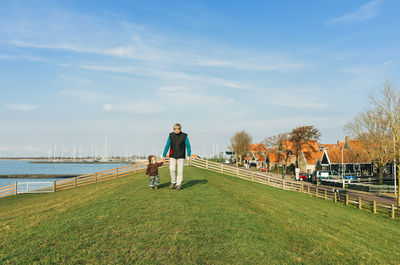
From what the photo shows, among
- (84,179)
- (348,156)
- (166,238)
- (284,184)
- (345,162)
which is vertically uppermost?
(348,156)

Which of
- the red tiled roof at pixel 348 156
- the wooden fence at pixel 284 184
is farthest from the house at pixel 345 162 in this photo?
the wooden fence at pixel 284 184

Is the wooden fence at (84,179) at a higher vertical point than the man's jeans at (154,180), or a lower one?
lower

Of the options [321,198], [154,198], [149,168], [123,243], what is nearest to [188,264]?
[123,243]

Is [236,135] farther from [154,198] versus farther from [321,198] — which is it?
[154,198]

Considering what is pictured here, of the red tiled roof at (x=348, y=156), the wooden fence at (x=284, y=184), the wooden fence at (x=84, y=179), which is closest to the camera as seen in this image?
the wooden fence at (x=284, y=184)

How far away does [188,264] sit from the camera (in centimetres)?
513

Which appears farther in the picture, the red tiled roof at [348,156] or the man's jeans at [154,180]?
the red tiled roof at [348,156]

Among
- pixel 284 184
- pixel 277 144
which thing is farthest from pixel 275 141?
pixel 284 184

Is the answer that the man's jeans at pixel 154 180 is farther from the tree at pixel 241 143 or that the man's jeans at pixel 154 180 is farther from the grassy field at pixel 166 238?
the tree at pixel 241 143

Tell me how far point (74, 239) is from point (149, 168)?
6538 millimetres

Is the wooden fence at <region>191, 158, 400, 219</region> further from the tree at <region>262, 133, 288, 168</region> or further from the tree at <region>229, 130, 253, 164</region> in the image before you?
the tree at <region>229, 130, 253, 164</region>

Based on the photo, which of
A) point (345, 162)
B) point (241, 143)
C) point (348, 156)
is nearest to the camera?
point (348, 156)

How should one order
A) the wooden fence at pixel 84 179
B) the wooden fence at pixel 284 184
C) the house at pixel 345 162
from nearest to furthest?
the wooden fence at pixel 284 184, the wooden fence at pixel 84 179, the house at pixel 345 162

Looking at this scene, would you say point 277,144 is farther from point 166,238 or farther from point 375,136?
point 166,238
